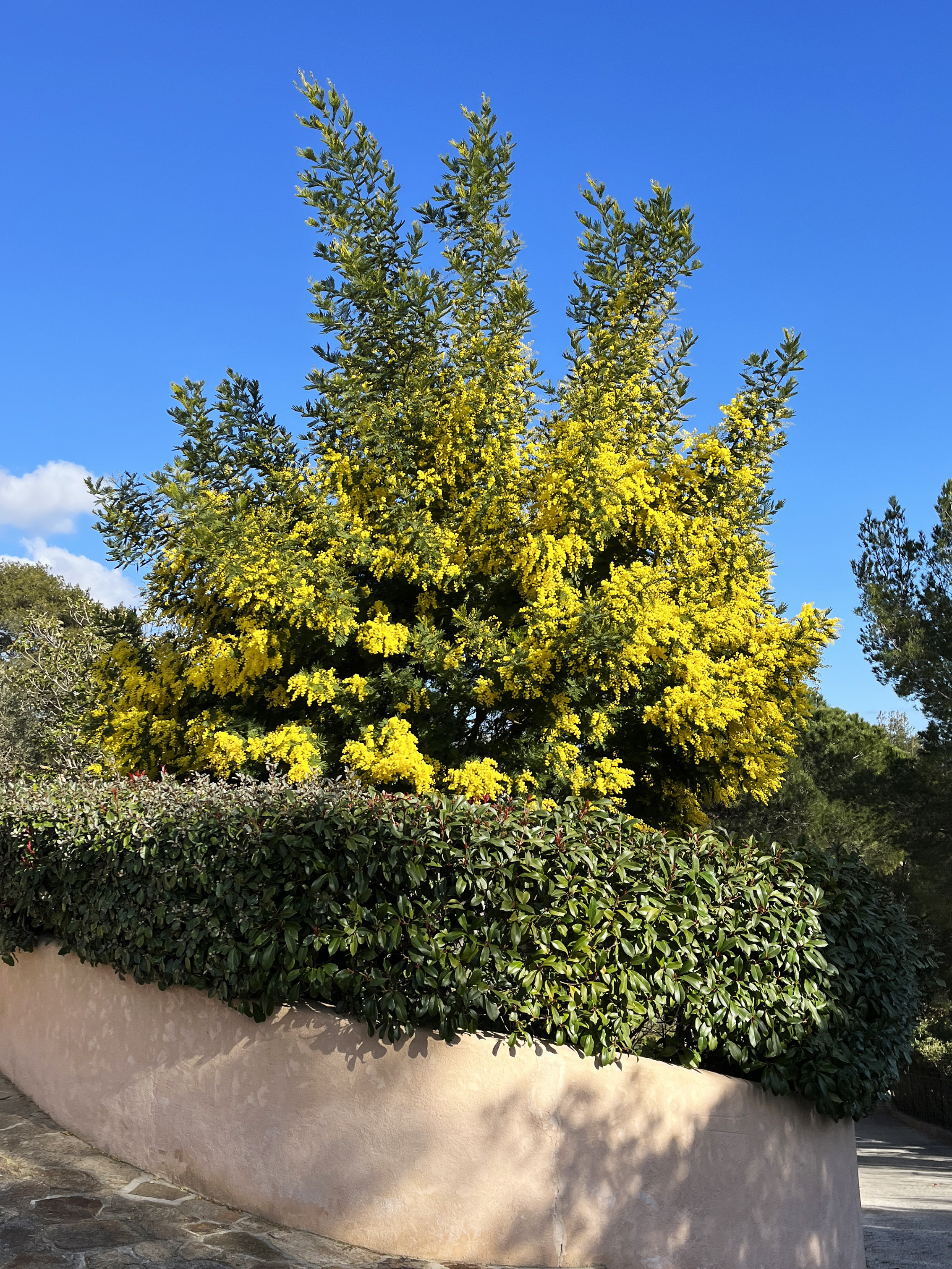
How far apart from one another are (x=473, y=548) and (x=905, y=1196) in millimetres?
9916

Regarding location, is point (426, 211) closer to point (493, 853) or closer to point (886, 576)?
point (493, 853)

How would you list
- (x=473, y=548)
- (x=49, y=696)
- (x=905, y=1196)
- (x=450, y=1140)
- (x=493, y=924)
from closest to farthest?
(x=450, y=1140) → (x=493, y=924) → (x=473, y=548) → (x=905, y=1196) → (x=49, y=696)

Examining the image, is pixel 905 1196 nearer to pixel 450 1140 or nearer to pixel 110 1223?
pixel 450 1140

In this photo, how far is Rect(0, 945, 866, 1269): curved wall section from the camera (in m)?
4.81

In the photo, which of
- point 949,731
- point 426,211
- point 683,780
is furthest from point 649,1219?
point 949,731

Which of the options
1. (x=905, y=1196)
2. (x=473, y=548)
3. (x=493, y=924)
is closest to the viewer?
(x=493, y=924)

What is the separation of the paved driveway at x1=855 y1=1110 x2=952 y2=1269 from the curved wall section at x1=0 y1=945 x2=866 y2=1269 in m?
3.19

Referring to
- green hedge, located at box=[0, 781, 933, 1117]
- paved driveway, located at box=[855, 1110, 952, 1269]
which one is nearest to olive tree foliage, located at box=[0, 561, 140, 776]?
green hedge, located at box=[0, 781, 933, 1117]

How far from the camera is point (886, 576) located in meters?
17.3

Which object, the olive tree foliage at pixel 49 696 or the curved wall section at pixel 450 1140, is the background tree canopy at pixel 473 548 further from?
the olive tree foliage at pixel 49 696

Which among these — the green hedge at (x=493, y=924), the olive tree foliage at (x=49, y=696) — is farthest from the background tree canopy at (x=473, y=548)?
the olive tree foliage at (x=49, y=696)

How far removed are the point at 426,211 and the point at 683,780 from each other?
657 cm

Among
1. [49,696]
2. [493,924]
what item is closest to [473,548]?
[493,924]

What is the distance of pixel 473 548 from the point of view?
9.61 m
